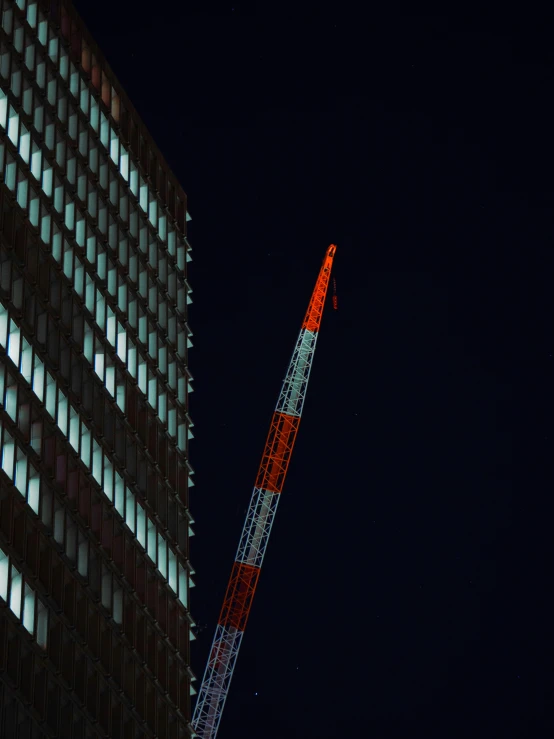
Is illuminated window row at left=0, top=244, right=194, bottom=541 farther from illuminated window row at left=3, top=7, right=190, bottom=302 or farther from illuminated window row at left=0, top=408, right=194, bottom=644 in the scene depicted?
illuminated window row at left=3, top=7, right=190, bottom=302

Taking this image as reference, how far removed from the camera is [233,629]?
172 metres

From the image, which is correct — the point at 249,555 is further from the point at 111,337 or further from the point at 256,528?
the point at 111,337

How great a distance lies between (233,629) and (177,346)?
65.0 m

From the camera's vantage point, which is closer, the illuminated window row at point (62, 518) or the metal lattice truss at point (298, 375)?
the illuminated window row at point (62, 518)

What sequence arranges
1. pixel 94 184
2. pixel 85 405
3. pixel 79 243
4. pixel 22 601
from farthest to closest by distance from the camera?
pixel 94 184 < pixel 79 243 < pixel 85 405 < pixel 22 601

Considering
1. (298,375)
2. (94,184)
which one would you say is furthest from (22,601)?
(298,375)

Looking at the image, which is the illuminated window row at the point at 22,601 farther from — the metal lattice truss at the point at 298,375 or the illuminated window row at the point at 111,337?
the metal lattice truss at the point at 298,375

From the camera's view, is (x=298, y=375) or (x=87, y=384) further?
(x=298, y=375)

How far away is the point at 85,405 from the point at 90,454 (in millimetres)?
2619

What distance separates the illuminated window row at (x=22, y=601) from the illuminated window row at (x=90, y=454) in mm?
4156

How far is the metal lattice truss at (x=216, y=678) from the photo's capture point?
16938cm

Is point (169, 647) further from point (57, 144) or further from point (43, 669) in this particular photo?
point (57, 144)

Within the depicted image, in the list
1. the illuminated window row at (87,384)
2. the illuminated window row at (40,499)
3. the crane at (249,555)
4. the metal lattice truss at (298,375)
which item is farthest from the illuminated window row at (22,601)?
the metal lattice truss at (298,375)

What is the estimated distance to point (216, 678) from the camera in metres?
171
